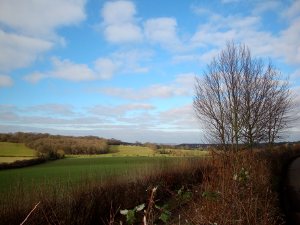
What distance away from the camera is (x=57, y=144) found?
6988cm

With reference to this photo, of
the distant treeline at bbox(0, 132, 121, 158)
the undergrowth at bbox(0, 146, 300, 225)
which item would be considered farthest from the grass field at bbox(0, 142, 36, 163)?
the undergrowth at bbox(0, 146, 300, 225)

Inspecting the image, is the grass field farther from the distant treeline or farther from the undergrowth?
the undergrowth

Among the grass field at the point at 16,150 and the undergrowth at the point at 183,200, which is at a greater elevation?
the grass field at the point at 16,150

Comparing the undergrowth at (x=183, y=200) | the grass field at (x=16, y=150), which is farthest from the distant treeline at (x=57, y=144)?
the undergrowth at (x=183, y=200)

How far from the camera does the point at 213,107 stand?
25.7 m

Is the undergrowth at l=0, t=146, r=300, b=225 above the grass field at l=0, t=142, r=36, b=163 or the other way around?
the other way around

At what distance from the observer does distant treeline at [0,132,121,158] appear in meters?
64.5

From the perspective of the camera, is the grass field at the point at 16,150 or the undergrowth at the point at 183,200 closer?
the undergrowth at the point at 183,200

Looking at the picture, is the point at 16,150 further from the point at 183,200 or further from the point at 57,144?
the point at 183,200

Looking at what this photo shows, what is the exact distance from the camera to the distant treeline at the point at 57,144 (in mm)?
64500

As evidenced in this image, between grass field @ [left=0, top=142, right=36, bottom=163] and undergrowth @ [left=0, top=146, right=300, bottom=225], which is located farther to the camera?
grass field @ [left=0, top=142, right=36, bottom=163]

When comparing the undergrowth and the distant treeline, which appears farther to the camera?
the distant treeline

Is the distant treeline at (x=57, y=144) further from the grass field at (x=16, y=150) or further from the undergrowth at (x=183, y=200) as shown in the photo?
the undergrowth at (x=183, y=200)

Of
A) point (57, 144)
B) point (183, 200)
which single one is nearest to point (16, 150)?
Answer: point (57, 144)
